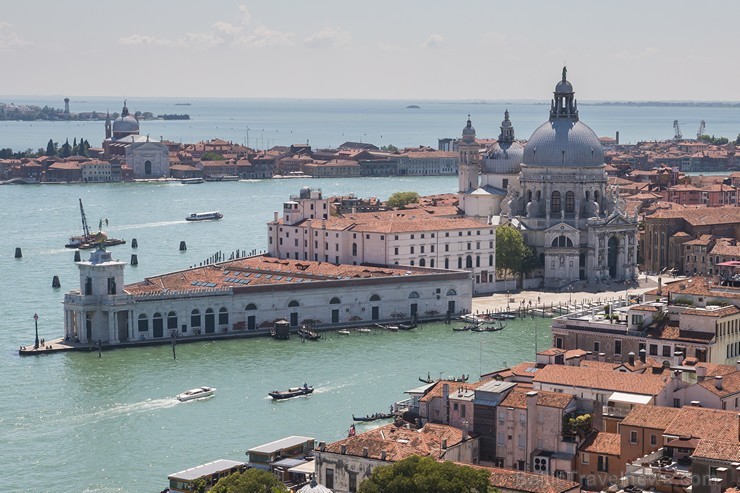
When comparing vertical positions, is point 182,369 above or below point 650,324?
below

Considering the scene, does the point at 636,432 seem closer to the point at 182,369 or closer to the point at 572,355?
the point at 572,355

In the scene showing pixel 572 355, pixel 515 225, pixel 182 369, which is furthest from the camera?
pixel 515 225

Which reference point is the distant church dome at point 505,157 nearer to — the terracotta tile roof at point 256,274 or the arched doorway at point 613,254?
the arched doorway at point 613,254

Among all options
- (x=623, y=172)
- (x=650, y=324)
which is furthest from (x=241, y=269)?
(x=623, y=172)

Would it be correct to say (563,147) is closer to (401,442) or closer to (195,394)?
(195,394)

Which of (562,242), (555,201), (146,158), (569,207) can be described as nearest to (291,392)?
(562,242)

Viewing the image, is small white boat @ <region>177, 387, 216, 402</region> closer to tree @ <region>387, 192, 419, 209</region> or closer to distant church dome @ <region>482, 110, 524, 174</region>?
distant church dome @ <region>482, 110, 524, 174</region>

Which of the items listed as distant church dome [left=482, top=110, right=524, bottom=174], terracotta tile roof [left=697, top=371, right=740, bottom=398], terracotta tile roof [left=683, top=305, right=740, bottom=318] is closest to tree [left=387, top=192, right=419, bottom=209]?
distant church dome [left=482, top=110, right=524, bottom=174]
